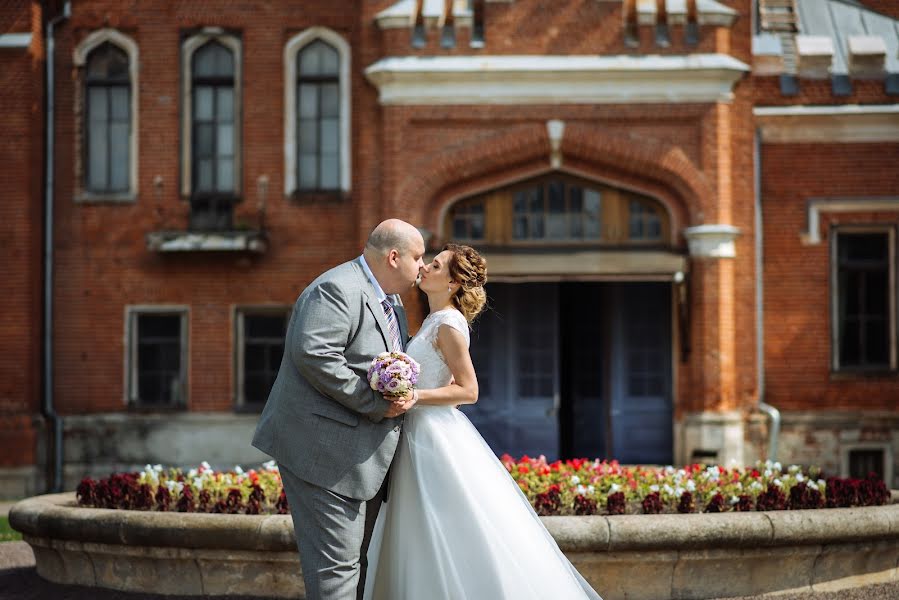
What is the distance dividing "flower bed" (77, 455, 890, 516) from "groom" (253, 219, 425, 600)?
2663 millimetres

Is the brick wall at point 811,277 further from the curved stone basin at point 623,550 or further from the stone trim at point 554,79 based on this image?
the curved stone basin at point 623,550

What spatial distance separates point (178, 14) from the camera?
18.7m

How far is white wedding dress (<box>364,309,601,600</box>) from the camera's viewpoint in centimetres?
612

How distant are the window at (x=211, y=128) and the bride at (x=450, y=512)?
499 inches

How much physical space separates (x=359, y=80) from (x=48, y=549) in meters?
10.6

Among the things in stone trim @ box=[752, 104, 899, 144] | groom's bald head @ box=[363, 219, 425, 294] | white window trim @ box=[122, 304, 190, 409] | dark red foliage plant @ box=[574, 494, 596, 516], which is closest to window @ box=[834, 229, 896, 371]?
stone trim @ box=[752, 104, 899, 144]

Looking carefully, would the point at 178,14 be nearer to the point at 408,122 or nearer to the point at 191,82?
the point at 191,82

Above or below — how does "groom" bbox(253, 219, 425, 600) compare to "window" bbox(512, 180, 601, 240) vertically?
below

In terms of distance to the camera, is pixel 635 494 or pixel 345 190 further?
pixel 345 190

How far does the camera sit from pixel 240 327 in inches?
733

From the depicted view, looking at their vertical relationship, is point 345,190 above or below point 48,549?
above

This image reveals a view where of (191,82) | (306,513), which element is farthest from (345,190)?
(306,513)

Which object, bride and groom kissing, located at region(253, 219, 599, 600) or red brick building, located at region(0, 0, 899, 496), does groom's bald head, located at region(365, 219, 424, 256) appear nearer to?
bride and groom kissing, located at region(253, 219, 599, 600)

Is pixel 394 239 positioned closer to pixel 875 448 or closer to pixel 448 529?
pixel 448 529
